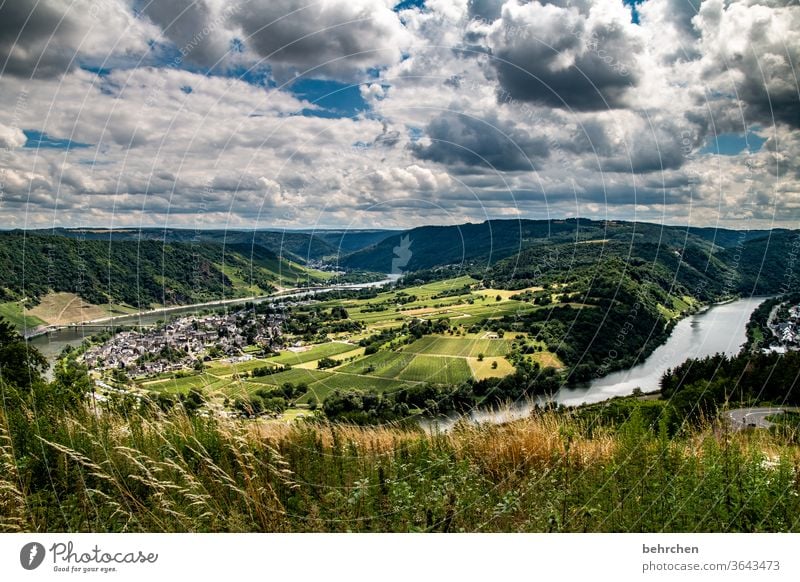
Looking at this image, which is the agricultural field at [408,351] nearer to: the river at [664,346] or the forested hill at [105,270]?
the river at [664,346]

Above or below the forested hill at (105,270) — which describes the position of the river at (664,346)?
below

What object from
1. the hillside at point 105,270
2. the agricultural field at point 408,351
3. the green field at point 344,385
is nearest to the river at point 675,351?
the agricultural field at point 408,351

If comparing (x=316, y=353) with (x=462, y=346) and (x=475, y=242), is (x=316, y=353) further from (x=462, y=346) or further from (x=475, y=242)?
(x=475, y=242)

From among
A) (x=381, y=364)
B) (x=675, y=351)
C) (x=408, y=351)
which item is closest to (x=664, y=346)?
(x=675, y=351)

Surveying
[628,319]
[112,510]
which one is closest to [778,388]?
[628,319]

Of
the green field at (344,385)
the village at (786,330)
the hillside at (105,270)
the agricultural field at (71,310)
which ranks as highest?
the hillside at (105,270)

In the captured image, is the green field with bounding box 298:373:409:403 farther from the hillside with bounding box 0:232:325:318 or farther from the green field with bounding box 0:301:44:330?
the green field with bounding box 0:301:44:330

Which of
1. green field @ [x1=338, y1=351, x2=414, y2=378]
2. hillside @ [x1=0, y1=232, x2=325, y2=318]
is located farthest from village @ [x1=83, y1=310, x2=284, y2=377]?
hillside @ [x1=0, y1=232, x2=325, y2=318]
